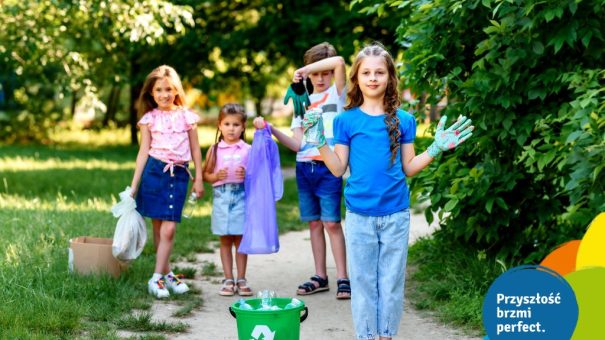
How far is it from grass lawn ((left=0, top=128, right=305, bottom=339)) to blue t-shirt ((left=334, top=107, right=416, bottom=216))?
1551mm

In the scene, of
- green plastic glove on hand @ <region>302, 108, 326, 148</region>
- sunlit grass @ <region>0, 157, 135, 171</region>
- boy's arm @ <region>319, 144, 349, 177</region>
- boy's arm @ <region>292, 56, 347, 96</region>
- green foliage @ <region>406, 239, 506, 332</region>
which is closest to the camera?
green plastic glove on hand @ <region>302, 108, 326, 148</region>

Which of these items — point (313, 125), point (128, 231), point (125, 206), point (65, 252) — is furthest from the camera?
point (65, 252)

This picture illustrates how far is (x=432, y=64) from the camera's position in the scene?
6.38 m

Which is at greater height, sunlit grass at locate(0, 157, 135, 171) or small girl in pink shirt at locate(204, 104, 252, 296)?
small girl in pink shirt at locate(204, 104, 252, 296)

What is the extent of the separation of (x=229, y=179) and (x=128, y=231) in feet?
2.75

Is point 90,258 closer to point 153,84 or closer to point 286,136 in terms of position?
point 153,84

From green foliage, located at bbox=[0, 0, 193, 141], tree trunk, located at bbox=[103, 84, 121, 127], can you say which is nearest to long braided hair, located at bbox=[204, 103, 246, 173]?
green foliage, located at bbox=[0, 0, 193, 141]

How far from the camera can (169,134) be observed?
21.1 ft

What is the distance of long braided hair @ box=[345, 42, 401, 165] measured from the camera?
15.3 feet

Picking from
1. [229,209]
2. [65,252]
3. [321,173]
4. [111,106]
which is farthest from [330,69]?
[111,106]

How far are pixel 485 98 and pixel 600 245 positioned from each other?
1.89 metres

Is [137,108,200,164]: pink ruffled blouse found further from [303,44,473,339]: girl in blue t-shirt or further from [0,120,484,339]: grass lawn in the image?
[303,44,473,339]: girl in blue t-shirt

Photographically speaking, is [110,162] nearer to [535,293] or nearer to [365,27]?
[365,27]

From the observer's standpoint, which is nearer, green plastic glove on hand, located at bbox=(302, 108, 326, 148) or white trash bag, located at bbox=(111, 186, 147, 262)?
green plastic glove on hand, located at bbox=(302, 108, 326, 148)
